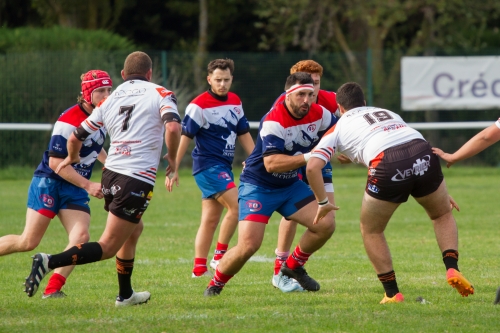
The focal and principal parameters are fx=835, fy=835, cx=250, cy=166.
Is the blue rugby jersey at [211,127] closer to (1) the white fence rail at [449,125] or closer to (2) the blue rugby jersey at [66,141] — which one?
(2) the blue rugby jersey at [66,141]

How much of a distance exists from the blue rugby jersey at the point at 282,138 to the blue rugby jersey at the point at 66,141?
1331mm

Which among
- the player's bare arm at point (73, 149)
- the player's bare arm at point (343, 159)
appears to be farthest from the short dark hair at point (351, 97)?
the player's bare arm at point (73, 149)

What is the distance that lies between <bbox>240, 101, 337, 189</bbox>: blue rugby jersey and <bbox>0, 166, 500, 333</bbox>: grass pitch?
39.9 inches

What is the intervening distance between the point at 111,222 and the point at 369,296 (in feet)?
7.43

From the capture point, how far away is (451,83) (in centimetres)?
2091

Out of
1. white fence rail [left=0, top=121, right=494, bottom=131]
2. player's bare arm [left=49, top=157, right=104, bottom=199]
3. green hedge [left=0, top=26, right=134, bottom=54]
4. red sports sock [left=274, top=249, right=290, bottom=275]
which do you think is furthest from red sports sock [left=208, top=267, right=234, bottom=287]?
green hedge [left=0, top=26, right=134, bottom=54]

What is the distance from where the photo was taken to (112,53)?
67.7 feet

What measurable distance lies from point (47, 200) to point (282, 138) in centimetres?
213

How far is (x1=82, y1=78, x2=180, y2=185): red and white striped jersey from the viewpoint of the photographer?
6438 millimetres

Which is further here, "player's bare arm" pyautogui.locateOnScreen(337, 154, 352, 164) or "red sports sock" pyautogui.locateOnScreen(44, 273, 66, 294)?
"player's bare arm" pyautogui.locateOnScreen(337, 154, 352, 164)

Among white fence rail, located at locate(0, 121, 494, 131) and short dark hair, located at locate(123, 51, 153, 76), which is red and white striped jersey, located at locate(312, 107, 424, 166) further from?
white fence rail, located at locate(0, 121, 494, 131)

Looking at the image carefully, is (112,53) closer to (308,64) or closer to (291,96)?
(308,64)

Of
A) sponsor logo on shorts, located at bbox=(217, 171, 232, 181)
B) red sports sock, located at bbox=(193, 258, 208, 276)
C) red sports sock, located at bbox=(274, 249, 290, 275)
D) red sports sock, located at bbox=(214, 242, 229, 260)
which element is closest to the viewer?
red sports sock, located at bbox=(274, 249, 290, 275)

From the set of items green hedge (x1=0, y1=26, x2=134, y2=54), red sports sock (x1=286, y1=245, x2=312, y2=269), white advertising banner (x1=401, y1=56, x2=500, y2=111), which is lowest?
white advertising banner (x1=401, y1=56, x2=500, y2=111)
